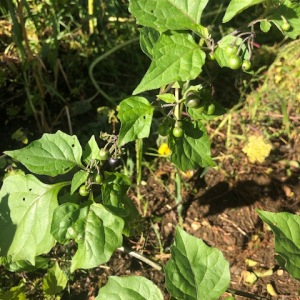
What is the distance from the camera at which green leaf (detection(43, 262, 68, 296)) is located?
66.9 inches

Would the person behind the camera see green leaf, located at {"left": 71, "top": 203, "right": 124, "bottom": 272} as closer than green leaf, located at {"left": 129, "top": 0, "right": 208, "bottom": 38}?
No

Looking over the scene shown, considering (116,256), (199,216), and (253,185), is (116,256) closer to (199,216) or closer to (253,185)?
(199,216)

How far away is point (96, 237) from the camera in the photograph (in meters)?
1.22

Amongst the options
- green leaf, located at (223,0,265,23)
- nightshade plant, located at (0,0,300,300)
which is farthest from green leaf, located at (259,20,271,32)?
green leaf, located at (223,0,265,23)

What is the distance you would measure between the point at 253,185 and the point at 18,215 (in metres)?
1.33

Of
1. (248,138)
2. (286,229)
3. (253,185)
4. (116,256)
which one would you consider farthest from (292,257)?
(248,138)

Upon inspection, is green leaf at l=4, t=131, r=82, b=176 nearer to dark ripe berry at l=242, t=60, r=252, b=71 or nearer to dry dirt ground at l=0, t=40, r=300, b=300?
dark ripe berry at l=242, t=60, r=252, b=71

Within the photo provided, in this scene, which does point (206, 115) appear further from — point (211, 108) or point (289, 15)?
point (289, 15)

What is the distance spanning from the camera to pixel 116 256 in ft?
6.78

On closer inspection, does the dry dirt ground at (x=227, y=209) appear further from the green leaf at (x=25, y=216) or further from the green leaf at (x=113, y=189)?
the green leaf at (x=113, y=189)

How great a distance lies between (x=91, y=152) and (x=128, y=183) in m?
0.15

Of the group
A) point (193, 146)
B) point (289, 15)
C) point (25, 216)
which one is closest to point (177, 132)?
point (193, 146)

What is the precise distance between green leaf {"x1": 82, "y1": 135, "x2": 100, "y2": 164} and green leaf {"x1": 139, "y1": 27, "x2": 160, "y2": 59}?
306mm

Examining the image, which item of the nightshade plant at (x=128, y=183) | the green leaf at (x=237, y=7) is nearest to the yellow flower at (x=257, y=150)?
the nightshade plant at (x=128, y=183)
